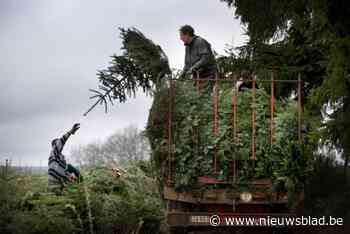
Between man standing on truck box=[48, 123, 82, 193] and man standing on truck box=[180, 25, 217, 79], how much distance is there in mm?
2953

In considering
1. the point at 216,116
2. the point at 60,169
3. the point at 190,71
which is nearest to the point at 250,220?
the point at 216,116

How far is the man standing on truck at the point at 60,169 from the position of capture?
1302cm

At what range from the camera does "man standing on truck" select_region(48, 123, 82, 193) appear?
1302 cm

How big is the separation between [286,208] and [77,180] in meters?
3.98

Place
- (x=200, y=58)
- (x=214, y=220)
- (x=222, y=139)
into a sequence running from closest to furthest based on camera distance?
(x=214, y=220), (x=222, y=139), (x=200, y=58)

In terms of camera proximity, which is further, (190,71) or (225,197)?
(190,71)

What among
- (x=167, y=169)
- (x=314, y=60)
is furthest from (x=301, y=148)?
(x=314, y=60)

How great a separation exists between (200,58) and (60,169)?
3718 millimetres

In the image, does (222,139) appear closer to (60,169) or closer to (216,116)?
(216,116)

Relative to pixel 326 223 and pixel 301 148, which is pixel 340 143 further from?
pixel 326 223

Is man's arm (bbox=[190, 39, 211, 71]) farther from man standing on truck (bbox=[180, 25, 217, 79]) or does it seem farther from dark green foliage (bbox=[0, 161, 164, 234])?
dark green foliage (bbox=[0, 161, 164, 234])

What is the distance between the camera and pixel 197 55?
38.2 ft

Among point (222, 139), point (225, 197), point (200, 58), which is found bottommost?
point (225, 197)

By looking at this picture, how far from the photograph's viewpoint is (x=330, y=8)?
Result: 9.09 meters
